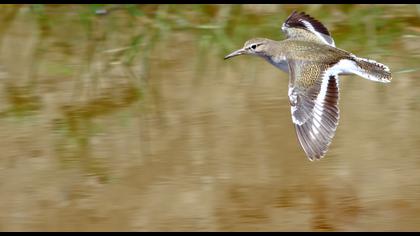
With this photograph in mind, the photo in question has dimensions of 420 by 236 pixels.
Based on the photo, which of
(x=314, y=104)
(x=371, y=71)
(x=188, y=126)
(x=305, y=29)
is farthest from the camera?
(x=305, y=29)

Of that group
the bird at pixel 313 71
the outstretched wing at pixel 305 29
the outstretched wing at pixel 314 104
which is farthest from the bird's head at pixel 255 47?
the outstretched wing at pixel 314 104

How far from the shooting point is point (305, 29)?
765 cm

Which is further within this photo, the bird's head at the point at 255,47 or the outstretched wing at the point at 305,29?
the outstretched wing at the point at 305,29

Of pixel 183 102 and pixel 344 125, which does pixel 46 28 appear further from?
pixel 344 125

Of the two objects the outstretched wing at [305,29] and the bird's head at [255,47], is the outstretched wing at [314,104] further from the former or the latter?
the outstretched wing at [305,29]

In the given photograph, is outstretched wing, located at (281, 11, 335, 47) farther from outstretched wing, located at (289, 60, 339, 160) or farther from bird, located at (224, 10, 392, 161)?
outstretched wing, located at (289, 60, 339, 160)

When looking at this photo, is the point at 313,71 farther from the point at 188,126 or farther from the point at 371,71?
the point at 188,126

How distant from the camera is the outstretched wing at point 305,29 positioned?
7535 mm

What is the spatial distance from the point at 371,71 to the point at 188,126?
1166 mm

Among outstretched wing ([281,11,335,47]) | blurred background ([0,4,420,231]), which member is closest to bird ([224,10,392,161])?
outstretched wing ([281,11,335,47])

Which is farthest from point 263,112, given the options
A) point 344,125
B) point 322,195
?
point 322,195

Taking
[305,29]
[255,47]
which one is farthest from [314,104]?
[305,29]

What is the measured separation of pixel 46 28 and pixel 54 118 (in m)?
1.49

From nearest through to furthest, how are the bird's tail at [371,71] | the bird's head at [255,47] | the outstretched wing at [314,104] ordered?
the outstretched wing at [314,104], the bird's tail at [371,71], the bird's head at [255,47]
